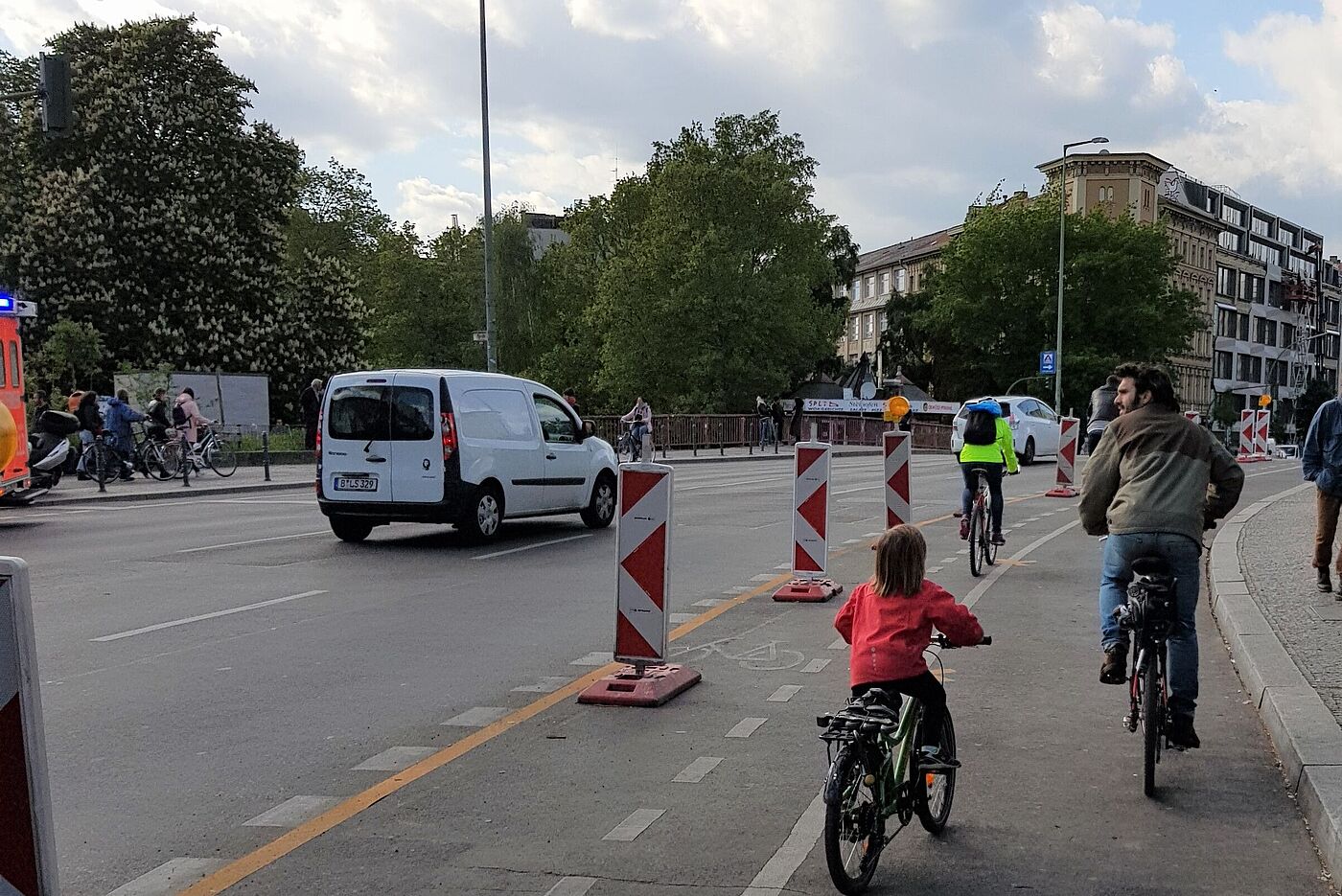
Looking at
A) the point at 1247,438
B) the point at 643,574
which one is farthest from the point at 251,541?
the point at 1247,438

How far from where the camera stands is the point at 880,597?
497cm

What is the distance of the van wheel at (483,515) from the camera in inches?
578

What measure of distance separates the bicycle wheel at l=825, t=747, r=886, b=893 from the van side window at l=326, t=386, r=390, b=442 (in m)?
10.9

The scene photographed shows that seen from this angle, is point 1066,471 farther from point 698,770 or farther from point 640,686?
point 698,770

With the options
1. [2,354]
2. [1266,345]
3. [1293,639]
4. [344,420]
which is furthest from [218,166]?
[1266,345]

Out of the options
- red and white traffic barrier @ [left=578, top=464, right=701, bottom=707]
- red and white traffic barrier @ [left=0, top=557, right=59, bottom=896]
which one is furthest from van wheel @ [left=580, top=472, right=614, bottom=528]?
red and white traffic barrier @ [left=0, top=557, right=59, bottom=896]

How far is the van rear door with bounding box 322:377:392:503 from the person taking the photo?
48.2ft

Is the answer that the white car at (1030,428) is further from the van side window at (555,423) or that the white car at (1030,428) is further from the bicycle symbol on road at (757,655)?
the bicycle symbol on road at (757,655)

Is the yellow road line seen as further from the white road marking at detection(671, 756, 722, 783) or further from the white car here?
the white car

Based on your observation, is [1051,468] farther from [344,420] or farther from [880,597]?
[880,597]

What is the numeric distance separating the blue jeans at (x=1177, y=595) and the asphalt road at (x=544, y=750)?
35 centimetres

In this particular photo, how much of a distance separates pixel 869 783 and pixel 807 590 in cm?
644

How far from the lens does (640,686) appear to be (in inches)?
284

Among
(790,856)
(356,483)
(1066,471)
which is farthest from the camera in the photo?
(1066,471)
